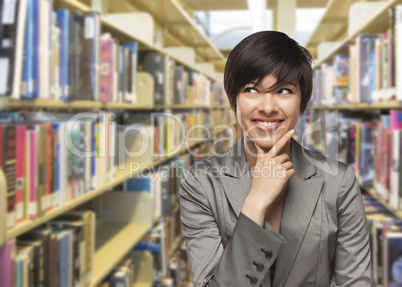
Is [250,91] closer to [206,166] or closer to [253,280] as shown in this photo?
[206,166]

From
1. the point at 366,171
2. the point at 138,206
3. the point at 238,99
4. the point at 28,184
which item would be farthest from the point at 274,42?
the point at 138,206

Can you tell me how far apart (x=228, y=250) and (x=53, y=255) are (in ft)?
2.78

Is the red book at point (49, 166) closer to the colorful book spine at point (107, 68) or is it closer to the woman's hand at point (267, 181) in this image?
the colorful book spine at point (107, 68)

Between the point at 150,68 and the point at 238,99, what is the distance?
1910mm

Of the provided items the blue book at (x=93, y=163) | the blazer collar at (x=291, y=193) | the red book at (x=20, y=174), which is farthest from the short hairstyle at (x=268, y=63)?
the blue book at (x=93, y=163)

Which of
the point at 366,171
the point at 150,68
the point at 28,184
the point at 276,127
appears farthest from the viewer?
the point at 150,68

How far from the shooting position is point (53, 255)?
133 centimetres

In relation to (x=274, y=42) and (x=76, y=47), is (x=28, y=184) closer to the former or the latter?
(x=76, y=47)

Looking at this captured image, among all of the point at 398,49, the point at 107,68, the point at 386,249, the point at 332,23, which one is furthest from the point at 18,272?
the point at 332,23

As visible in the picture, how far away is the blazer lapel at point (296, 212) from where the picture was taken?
2.43ft

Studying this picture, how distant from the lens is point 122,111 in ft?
8.76

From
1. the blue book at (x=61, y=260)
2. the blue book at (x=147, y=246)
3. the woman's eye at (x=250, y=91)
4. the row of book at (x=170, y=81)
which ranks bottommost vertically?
the blue book at (x=147, y=246)

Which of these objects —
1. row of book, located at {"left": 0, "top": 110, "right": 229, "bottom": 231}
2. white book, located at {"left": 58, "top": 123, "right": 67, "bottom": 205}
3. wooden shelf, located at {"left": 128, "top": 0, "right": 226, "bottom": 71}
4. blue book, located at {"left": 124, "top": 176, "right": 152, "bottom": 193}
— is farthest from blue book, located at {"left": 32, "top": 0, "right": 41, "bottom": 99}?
blue book, located at {"left": 124, "top": 176, "right": 152, "bottom": 193}

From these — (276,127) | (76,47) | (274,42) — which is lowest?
(276,127)
